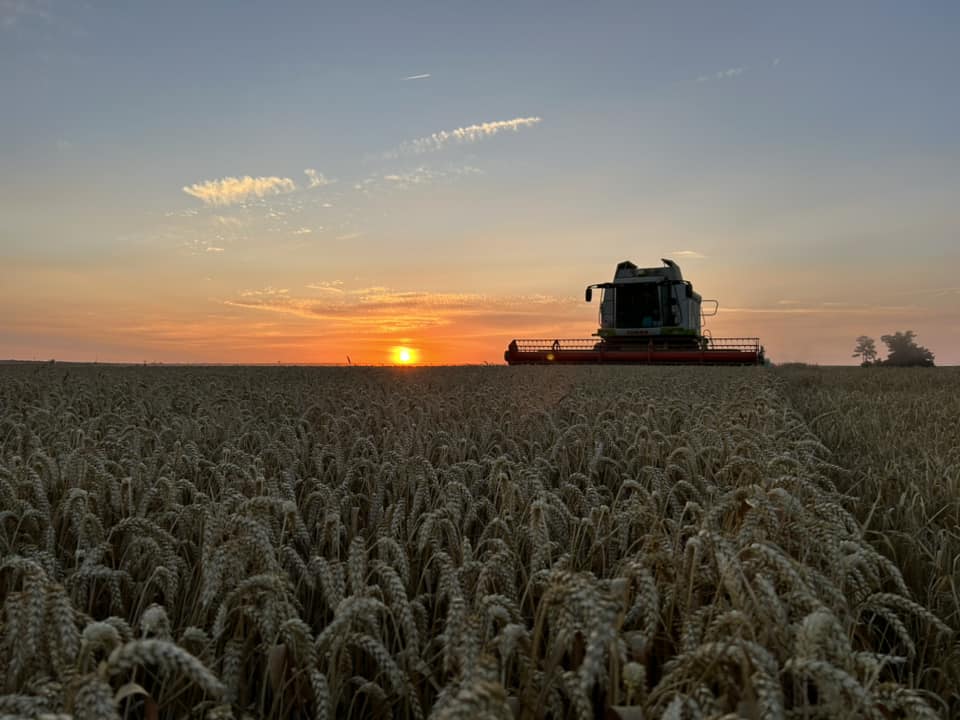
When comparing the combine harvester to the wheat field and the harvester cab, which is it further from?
the wheat field

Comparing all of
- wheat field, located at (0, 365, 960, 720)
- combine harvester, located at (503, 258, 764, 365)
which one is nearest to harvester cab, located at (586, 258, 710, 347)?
combine harvester, located at (503, 258, 764, 365)

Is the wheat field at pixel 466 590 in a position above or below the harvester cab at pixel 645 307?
below

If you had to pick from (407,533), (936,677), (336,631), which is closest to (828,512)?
(936,677)

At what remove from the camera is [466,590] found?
1.77 m

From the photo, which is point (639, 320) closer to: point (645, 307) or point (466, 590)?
point (645, 307)

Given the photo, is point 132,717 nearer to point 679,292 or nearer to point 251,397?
point 251,397

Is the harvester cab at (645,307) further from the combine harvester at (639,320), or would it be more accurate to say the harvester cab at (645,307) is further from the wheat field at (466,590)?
the wheat field at (466,590)

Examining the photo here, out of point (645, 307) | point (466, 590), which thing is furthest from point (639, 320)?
point (466, 590)

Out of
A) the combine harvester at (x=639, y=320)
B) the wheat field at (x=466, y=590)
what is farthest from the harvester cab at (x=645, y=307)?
the wheat field at (x=466, y=590)

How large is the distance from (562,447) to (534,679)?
7.28 ft

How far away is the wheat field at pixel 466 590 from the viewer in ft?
3.81

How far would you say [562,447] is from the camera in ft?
11.7

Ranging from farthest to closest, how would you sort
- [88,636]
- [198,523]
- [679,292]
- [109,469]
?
[679,292] → [109,469] → [198,523] → [88,636]

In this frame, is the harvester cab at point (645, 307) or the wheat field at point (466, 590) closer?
the wheat field at point (466, 590)
